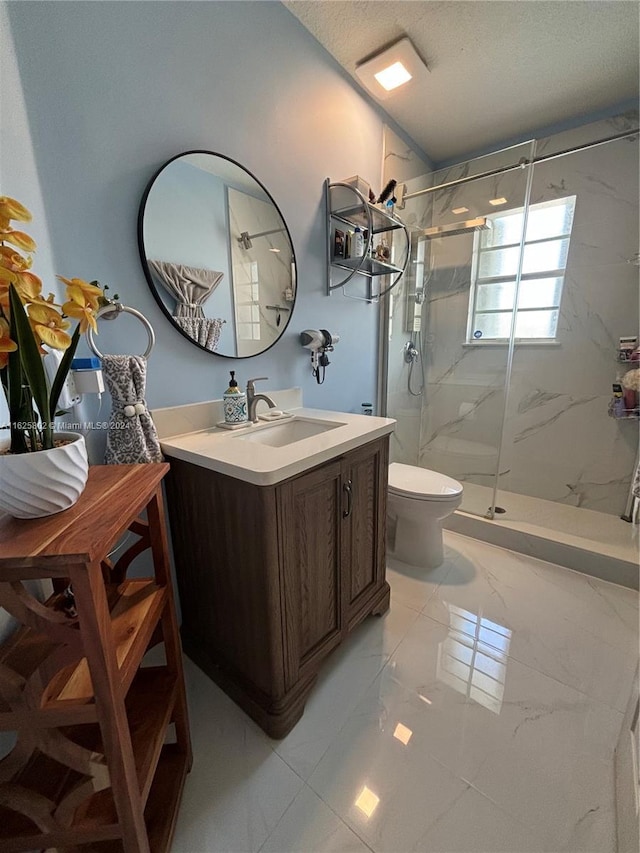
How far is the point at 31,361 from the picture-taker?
0.54m

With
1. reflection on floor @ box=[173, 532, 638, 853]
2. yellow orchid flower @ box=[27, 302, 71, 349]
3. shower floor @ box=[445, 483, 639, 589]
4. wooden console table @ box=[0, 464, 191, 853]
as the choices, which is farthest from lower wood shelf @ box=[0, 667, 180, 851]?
shower floor @ box=[445, 483, 639, 589]

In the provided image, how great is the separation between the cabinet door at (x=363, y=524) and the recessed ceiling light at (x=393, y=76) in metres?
1.75

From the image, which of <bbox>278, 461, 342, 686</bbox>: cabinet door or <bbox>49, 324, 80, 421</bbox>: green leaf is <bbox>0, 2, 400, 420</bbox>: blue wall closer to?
<bbox>49, 324, 80, 421</bbox>: green leaf

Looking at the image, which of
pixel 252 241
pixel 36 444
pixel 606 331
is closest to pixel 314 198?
pixel 252 241

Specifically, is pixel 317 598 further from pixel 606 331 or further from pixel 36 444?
pixel 606 331

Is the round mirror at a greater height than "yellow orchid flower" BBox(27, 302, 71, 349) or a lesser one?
greater

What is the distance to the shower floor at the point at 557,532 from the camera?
1666mm

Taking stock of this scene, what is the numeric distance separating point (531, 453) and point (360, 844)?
7.68ft

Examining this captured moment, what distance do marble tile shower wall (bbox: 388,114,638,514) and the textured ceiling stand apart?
238 mm

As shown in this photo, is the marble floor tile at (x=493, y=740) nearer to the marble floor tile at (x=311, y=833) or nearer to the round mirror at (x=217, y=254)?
the marble floor tile at (x=311, y=833)

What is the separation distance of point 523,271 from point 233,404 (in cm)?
223

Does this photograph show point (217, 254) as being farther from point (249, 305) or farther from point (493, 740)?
point (493, 740)

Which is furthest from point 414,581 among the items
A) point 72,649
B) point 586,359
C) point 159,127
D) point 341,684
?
point 159,127

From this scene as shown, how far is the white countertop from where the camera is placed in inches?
34.0
